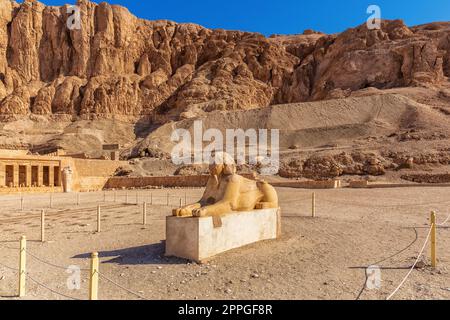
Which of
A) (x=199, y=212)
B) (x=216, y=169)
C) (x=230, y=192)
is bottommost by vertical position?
(x=199, y=212)

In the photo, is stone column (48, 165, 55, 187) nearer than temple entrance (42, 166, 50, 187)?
Yes

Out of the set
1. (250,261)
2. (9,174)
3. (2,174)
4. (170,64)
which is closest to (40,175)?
(9,174)

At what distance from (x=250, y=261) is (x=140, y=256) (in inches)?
77.5

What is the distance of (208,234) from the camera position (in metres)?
6.07

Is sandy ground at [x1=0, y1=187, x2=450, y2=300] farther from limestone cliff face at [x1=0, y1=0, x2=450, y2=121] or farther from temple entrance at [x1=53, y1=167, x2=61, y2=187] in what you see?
limestone cliff face at [x1=0, y1=0, x2=450, y2=121]

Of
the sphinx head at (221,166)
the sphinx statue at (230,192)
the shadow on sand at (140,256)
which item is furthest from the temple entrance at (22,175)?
the sphinx head at (221,166)

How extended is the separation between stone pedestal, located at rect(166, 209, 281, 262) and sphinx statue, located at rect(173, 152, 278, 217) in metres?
0.24

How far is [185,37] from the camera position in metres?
92.8

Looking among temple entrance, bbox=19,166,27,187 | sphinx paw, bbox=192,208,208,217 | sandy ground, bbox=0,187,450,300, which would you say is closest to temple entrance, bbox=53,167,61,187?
temple entrance, bbox=19,166,27,187

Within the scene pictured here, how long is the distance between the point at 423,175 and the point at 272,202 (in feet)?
61.7

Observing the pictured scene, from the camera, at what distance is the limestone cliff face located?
6756 cm

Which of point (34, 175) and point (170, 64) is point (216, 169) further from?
point (170, 64)

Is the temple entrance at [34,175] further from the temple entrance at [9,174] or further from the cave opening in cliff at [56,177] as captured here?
the temple entrance at [9,174]
